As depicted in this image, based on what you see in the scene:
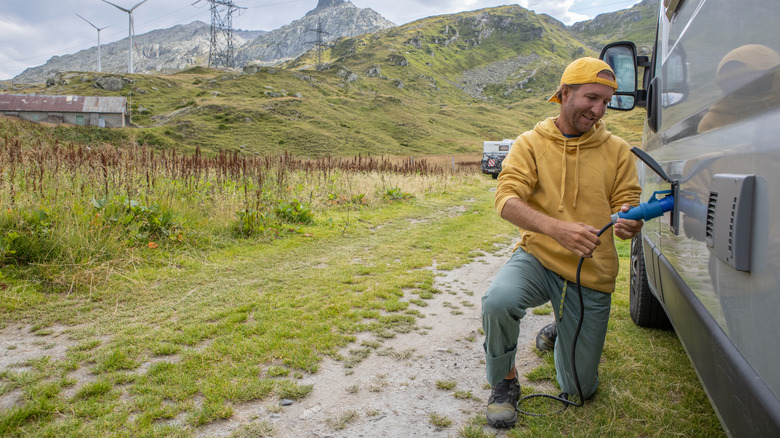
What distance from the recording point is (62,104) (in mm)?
51469

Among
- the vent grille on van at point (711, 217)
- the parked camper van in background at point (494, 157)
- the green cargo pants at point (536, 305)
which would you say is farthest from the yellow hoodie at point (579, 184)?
the parked camper van in background at point (494, 157)

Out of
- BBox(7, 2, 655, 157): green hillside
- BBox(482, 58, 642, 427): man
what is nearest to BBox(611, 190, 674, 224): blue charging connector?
BBox(482, 58, 642, 427): man

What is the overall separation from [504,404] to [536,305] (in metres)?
0.63

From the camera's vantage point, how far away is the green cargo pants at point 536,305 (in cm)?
265

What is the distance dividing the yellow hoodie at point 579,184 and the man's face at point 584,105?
3.7 inches

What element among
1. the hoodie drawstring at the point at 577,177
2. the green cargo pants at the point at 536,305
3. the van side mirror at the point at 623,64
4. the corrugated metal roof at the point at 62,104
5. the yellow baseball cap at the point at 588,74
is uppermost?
the corrugated metal roof at the point at 62,104

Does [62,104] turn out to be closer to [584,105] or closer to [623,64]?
[623,64]

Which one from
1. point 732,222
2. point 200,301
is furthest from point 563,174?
point 200,301

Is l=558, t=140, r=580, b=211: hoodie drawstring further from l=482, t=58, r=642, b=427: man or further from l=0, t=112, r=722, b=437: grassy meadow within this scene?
l=0, t=112, r=722, b=437: grassy meadow

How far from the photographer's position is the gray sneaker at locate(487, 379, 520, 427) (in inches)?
106

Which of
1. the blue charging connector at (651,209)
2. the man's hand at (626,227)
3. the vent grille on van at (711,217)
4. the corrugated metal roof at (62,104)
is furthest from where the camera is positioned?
the corrugated metal roof at (62,104)

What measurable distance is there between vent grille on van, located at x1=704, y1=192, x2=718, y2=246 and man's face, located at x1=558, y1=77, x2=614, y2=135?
1.16m

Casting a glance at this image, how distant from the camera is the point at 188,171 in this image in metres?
8.20

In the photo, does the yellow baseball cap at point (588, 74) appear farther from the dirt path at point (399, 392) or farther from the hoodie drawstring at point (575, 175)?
the dirt path at point (399, 392)
